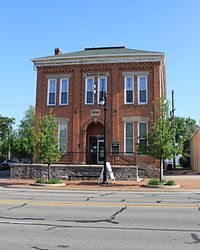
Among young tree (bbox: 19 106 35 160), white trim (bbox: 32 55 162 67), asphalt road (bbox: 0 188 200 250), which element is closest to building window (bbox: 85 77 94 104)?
white trim (bbox: 32 55 162 67)

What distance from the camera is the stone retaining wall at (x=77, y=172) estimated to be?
2447 cm

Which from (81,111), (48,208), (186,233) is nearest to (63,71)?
(81,111)

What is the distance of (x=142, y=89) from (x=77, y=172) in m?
9.13

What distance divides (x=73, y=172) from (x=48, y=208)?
562 inches

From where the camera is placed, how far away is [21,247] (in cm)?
612

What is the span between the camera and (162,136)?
21.2m

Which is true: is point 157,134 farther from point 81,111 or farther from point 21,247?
point 21,247

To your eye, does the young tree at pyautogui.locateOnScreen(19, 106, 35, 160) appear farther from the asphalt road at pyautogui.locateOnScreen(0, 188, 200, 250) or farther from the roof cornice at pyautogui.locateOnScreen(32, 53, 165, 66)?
the asphalt road at pyautogui.locateOnScreen(0, 188, 200, 250)

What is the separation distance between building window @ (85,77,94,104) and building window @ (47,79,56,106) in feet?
9.72

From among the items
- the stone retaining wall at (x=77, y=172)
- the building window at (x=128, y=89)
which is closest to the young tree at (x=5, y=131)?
the stone retaining wall at (x=77, y=172)

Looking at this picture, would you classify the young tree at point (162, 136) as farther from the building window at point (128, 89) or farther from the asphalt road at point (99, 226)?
the asphalt road at point (99, 226)

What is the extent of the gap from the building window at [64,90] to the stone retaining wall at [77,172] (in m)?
6.49

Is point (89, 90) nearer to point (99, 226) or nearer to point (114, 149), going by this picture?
point (114, 149)

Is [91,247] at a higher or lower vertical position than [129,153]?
lower
